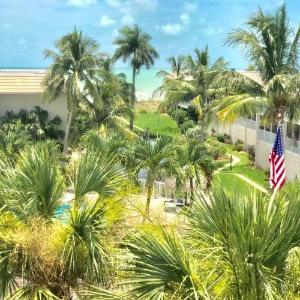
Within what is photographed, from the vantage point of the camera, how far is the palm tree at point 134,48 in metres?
54.6

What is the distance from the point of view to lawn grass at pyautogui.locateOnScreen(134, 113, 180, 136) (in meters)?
60.7

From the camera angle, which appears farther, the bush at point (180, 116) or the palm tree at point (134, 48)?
the bush at point (180, 116)

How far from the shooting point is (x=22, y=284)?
30.2 ft

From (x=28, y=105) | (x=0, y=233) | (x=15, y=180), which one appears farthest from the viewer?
(x=28, y=105)

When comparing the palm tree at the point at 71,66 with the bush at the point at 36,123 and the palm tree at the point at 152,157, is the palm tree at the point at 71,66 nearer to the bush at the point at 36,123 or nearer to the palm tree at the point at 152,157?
the bush at the point at 36,123

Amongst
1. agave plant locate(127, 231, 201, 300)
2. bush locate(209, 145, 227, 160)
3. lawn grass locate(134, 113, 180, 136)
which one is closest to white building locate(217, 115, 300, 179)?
bush locate(209, 145, 227, 160)

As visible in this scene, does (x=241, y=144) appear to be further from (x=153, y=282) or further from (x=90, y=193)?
(x=153, y=282)

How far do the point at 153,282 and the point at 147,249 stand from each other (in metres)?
0.40

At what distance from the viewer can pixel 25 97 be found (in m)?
38.3

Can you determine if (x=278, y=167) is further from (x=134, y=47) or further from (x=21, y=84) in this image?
(x=134, y=47)

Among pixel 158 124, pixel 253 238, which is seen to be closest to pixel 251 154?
pixel 158 124

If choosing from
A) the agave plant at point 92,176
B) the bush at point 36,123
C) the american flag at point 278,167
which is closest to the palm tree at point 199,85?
Result: the bush at point 36,123

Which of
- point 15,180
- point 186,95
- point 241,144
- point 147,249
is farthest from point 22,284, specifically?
point 241,144

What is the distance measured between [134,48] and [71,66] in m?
21.0
